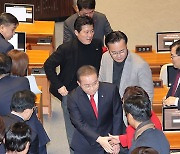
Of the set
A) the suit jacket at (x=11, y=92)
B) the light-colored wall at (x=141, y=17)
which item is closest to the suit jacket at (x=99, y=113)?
the suit jacket at (x=11, y=92)

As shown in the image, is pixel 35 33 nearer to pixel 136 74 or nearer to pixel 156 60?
pixel 156 60

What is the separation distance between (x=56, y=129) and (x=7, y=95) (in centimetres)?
222

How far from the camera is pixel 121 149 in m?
4.64

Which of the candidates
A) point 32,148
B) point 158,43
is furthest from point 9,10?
point 32,148

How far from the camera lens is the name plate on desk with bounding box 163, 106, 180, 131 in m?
4.92

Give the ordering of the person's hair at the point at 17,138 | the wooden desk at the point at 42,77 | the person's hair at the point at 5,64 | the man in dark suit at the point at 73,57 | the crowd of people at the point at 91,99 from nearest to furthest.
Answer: the person's hair at the point at 17,138 → the crowd of people at the point at 91,99 → the person's hair at the point at 5,64 → the man in dark suit at the point at 73,57 → the wooden desk at the point at 42,77

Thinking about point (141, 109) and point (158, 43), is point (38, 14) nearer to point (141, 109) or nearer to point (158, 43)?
point (158, 43)

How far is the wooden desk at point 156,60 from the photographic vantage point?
673cm

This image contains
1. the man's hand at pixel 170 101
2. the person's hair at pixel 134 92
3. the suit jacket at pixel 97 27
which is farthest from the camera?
the suit jacket at pixel 97 27

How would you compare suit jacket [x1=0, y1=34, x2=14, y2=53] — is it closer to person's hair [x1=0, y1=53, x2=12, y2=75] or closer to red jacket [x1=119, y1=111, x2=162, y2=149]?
person's hair [x1=0, y1=53, x2=12, y2=75]

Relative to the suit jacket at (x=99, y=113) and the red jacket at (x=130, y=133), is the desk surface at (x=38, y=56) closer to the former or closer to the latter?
the suit jacket at (x=99, y=113)

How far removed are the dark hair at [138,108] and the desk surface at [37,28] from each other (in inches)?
159

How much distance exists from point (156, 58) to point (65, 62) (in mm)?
1836

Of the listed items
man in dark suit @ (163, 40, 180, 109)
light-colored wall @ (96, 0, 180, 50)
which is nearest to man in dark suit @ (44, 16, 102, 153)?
man in dark suit @ (163, 40, 180, 109)
